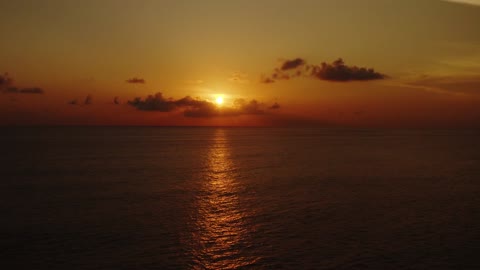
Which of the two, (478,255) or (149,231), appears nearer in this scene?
(478,255)

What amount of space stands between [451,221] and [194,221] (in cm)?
1858

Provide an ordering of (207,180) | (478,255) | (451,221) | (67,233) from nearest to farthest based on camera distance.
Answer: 1. (478,255)
2. (67,233)
3. (451,221)
4. (207,180)

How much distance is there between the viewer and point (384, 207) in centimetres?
3081

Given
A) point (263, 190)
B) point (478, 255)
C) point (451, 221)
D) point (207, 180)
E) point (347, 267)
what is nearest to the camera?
point (347, 267)

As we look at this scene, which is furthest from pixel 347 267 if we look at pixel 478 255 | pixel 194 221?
pixel 194 221

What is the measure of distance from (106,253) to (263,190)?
21771 mm

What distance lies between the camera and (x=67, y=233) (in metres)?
23.3

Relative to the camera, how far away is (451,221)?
26453 millimetres

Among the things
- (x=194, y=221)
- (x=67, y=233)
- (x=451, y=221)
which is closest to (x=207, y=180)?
(x=194, y=221)

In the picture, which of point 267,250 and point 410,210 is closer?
point 267,250

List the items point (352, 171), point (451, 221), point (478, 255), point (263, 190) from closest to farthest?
point (478, 255), point (451, 221), point (263, 190), point (352, 171)

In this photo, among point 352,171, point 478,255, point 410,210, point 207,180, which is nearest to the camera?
point 478,255

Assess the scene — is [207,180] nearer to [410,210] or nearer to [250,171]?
[250,171]

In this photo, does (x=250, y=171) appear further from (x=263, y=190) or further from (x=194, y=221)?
(x=194, y=221)
